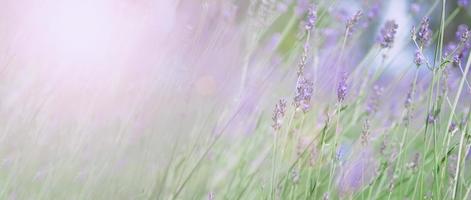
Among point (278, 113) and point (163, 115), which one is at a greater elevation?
point (278, 113)

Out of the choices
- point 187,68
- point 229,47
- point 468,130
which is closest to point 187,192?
point 187,68

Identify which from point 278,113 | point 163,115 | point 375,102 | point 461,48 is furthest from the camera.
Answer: point 375,102

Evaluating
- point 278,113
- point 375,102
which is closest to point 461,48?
point 278,113

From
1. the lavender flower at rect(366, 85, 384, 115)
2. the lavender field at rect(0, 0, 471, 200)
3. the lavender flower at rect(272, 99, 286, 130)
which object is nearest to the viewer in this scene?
the lavender flower at rect(272, 99, 286, 130)

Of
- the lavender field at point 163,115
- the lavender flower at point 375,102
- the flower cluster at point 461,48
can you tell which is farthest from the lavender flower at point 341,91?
the lavender flower at point 375,102

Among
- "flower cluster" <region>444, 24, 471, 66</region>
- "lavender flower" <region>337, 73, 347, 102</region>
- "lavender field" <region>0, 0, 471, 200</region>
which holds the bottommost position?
"lavender field" <region>0, 0, 471, 200</region>

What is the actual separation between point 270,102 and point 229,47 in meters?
0.43

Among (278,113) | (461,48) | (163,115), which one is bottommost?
(163,115)

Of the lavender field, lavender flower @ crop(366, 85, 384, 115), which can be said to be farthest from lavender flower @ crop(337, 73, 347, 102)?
lavender flower @ crop(366, 85, 384, 115)

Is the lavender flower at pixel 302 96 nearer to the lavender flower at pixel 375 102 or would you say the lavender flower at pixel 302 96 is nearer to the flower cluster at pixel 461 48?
the flower cluster at pixel 461 48

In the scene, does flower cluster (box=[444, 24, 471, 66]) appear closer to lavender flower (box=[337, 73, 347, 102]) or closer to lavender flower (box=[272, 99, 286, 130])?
lavender flower (box=[337, 73, 347, 102])

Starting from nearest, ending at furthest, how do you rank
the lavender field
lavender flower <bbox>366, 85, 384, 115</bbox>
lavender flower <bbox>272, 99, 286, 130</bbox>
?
lavender flower <bbox>272, 99, 286, 130</bbox> → the lavender field → lavender flower <bbox>366, 85, 384, 115</bbox>

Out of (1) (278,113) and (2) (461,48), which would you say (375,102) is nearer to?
(2) (461,48)

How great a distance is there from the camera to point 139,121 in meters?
1.86
